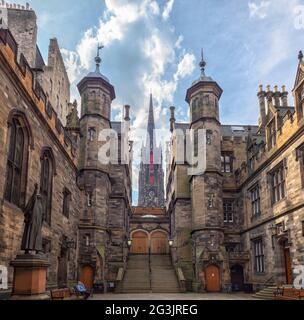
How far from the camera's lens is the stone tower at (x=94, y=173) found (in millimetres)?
24062

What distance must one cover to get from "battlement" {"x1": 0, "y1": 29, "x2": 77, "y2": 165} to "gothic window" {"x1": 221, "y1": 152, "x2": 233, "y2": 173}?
45.5 feet

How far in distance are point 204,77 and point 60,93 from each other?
14966 mm

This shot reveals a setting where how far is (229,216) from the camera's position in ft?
92.4

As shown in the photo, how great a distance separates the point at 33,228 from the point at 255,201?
17688mm

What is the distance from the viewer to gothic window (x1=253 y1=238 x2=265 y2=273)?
22.6m

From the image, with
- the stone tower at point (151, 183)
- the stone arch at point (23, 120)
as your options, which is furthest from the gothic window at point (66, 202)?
the stone tower at point (151, 183)

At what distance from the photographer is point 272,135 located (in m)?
21.6

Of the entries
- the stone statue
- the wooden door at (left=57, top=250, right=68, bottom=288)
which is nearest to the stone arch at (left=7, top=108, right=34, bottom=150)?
the stone statue

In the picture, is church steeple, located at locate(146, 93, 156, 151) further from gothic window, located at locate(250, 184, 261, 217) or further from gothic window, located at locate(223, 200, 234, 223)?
gothic window, located at locate(250, 184, 261, 217)

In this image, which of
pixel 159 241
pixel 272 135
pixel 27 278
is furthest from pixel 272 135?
pixel 159 241

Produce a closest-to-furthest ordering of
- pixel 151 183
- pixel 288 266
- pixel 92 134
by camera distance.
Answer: pixel 288 266 → pixel 92 134 → pixel 151 183

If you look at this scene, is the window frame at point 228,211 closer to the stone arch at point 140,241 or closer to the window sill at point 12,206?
the stone arch at point 140,241

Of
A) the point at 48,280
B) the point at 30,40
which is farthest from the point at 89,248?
the point at 30,40

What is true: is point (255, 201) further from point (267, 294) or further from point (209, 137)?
point (267, 294)
